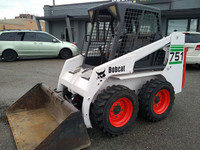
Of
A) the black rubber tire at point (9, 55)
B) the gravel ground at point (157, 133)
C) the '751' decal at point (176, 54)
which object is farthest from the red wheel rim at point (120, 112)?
the black rubber tire at point (9, 55)

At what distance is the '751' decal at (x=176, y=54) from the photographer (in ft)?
11.1

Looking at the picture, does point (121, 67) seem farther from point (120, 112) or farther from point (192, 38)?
point (192, 38)

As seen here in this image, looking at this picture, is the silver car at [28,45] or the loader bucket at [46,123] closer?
the loader bucket at [46,123]

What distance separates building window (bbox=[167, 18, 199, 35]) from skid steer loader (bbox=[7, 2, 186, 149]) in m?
10.8

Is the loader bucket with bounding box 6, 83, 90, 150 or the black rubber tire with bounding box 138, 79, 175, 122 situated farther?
the black rubber tire with bounding box 138, 79, 175, 122

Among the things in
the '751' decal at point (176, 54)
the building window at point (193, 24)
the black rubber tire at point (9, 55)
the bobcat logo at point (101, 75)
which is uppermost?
the building window at point (193, 24)

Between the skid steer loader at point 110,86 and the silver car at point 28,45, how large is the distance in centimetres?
782

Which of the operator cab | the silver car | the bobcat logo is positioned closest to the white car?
the operator cab

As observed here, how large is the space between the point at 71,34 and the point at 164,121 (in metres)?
15.0

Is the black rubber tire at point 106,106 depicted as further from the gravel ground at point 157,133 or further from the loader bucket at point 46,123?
the loader bucket at point 46,123

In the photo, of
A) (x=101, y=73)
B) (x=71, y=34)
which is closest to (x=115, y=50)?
(x=101, y=73)

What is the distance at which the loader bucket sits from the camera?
7.19 ft

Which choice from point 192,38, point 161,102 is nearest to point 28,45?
point 192,38

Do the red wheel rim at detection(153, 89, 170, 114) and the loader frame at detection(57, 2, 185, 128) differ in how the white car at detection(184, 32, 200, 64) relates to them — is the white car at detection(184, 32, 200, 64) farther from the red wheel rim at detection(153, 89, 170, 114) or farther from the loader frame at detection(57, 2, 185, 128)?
the red wheel rim at detection(153, 89, 170, 114)
